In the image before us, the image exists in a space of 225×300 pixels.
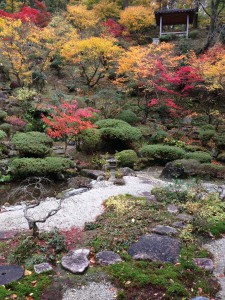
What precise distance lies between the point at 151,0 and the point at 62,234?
28.9m

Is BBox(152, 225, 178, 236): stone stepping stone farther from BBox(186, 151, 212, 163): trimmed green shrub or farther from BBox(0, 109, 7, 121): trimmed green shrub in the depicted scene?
BBox(0, 109, 7, 121): trimmed green shrub

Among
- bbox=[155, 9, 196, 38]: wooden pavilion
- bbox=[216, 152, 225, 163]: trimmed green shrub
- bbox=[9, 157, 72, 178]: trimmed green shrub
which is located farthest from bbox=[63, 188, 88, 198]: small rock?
bbox=[155, 9, 196, 38]: wooden pavilion

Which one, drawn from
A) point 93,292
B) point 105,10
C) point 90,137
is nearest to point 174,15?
point 105,10

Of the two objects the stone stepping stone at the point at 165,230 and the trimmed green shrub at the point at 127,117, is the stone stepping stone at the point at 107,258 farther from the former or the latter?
the trimmed green shrub at the point at 127,117

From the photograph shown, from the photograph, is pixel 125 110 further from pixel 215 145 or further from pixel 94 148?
pixel 215 145

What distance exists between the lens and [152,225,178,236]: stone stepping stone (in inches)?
232

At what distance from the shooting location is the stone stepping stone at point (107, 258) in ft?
16.1

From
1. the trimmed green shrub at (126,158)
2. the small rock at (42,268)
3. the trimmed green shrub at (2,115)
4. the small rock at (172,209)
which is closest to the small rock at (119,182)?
the trimmed green shrub at (126,158)

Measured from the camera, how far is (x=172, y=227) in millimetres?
6188

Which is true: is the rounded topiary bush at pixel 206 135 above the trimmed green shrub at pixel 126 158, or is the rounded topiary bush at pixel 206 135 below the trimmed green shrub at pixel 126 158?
above

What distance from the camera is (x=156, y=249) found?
5281mm

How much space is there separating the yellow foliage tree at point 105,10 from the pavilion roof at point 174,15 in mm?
4657

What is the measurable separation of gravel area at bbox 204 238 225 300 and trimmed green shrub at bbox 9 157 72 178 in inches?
235

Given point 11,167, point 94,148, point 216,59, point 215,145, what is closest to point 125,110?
point 94,148
